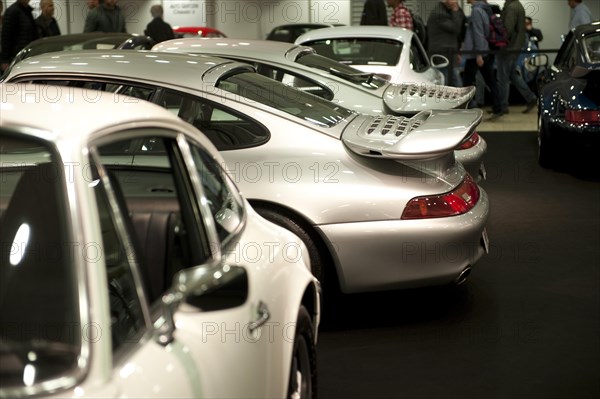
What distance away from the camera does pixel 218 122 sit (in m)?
5.96

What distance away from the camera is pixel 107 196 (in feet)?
8.83

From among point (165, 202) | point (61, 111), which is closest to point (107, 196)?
point (61, 111)

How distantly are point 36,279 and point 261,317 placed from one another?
905 mm

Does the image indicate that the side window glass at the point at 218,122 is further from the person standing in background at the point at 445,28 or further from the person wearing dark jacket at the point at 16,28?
the person standing in background at the point at 445,28

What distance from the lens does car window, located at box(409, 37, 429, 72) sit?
11.3 m

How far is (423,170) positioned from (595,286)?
164 centimetres

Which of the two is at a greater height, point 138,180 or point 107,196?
point 107,196

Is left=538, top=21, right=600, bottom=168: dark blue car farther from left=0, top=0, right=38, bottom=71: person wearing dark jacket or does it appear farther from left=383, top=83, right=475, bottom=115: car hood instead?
left=0, top=0, right=38, bottom=71: person wearing dark jacket

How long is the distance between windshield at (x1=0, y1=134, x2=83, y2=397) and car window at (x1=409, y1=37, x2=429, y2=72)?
8604mm

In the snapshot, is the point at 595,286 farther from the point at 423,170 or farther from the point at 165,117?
the point at 165,117

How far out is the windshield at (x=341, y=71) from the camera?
8977mm

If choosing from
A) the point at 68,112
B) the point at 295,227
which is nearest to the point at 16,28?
the point at 295,227

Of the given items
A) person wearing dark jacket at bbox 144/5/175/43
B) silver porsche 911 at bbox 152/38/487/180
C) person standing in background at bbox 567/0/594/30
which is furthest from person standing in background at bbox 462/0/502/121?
silver porsche 911 at bbox 152/38/487/180

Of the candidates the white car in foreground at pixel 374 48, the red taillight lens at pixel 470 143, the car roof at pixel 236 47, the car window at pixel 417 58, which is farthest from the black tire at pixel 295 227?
the car window at pixel 417 58
